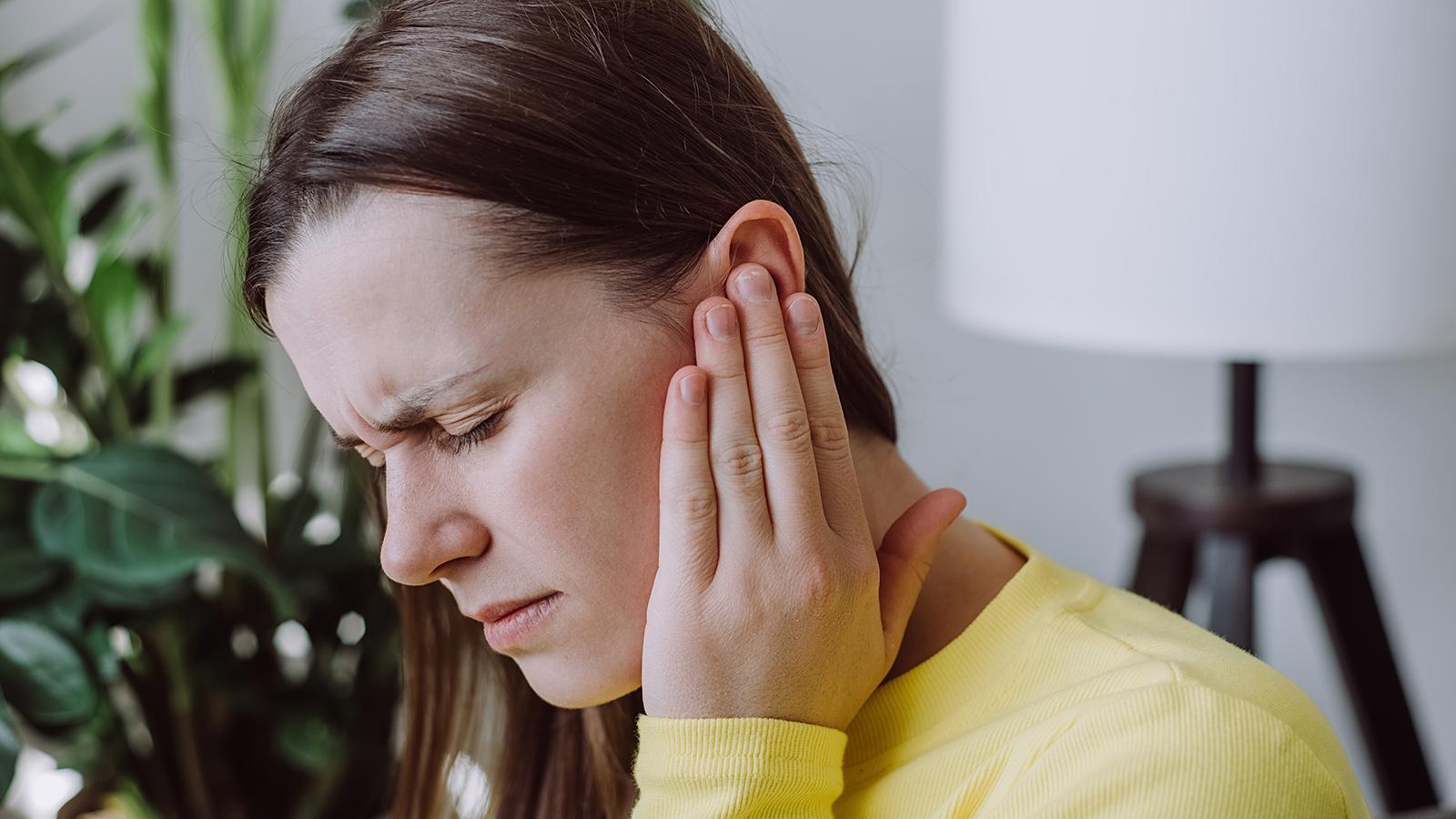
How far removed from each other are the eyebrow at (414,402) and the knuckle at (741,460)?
14 centimetres

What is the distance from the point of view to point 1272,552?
1605 millimetres

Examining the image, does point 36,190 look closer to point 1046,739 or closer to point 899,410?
point 899,410

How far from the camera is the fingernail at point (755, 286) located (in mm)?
705

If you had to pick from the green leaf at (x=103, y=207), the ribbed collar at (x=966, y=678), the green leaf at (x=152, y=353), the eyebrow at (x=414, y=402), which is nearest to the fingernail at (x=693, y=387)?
the eyebrow at (x=414, y=402)

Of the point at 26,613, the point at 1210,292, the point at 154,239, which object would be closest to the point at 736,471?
the point at 1210,292

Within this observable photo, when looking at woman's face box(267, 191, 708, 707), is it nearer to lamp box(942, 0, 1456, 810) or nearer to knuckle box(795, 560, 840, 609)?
knuckle box(795, 560, 840, 609)

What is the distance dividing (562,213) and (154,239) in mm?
1267

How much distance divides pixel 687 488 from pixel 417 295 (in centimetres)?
18

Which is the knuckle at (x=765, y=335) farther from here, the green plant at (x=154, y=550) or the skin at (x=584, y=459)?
the green plant at (x=154, y=550)

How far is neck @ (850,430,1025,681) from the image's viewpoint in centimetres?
83

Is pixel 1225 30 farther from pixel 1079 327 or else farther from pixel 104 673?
pixel 104 673

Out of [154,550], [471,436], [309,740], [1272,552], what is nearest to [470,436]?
[471,436]

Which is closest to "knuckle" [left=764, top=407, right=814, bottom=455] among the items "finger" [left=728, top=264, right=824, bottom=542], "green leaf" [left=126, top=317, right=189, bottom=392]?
"finger" [left=728, top=264, right=824, bottom=542]

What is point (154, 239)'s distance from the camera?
5.74ft
